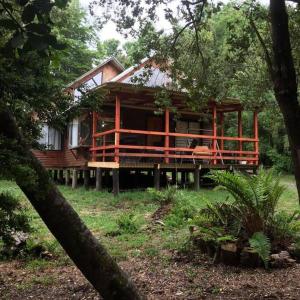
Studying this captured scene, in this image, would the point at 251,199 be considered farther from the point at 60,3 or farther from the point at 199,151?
the point at 199,151

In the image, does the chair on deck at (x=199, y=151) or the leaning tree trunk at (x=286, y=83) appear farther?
the chair on deck at (x=199, y=151)

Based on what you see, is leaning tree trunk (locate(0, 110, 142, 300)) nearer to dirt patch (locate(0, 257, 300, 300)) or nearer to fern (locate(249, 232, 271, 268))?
dirt patch (locate(0, 257, 300, 300))

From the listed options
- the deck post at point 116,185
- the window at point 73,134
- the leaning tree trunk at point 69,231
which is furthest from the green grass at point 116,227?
the window at point 73,134

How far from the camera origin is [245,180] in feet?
20.2

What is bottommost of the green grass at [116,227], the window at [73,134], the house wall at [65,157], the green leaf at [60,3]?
the green grass at [116,227]

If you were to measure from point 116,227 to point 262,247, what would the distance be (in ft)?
12.9

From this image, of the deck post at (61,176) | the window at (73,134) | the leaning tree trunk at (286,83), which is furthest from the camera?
the deck post at (61,176)

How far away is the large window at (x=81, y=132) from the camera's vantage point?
1955 cm

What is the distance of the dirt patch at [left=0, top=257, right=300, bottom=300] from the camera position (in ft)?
15.9

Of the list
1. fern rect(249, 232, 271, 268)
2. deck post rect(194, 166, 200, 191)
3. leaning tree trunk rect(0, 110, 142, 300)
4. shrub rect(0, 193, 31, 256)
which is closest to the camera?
leaning tree trunk rect(0, 110, 142, 300)

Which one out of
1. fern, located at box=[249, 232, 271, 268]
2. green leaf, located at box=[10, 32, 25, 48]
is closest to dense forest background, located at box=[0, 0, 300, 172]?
green leaf, located at box=[10, 32, 25, 48]

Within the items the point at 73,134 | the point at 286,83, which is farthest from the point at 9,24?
the point at 73,134

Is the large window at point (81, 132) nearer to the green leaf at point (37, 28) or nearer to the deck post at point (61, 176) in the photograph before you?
the deck post at point (61, 176)

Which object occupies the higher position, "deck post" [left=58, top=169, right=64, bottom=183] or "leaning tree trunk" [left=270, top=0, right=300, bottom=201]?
"leaning tree trunk" [left=270, top=0, right=300, bottom=201]
